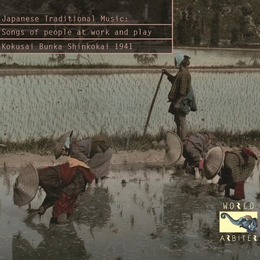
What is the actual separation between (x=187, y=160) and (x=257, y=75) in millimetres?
9431

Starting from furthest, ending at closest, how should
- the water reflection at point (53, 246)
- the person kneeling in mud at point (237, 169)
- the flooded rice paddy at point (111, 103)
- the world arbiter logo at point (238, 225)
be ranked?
the flooded rice paddy at point (111, 103) → the person kneeling in mud at point (237, 169) → the world arbiter logo at point (238, 225) → the water reflection at point (53, 246)

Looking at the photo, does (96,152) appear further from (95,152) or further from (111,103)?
(111,103)

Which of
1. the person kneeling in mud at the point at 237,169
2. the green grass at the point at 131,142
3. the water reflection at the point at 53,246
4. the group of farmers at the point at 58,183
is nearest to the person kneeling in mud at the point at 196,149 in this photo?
the person kneeling in mud at the point at 237,169

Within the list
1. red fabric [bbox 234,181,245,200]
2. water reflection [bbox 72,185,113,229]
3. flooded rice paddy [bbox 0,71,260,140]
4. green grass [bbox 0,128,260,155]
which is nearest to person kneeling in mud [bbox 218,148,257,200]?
red fabric [bbox 234,181,245,200]

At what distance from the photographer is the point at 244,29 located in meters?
15.4

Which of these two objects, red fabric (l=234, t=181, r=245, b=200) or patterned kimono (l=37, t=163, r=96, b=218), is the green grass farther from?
patterned kimono (l=37, t=163, r=96, b=218)

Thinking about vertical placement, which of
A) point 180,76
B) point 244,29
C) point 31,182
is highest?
point 244,29

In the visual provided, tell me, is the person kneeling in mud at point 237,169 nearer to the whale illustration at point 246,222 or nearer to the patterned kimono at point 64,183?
the whale illustration at point 246,222

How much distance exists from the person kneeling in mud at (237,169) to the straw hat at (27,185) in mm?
1866

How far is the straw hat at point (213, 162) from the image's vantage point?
21.0 feet

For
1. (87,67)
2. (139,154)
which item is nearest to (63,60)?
(87,67)

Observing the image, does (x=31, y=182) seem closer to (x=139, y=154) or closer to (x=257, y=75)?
(x=139, y=154)

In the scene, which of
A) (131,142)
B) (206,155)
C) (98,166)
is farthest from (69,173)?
(131,142)

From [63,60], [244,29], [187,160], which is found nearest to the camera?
[187,160]
